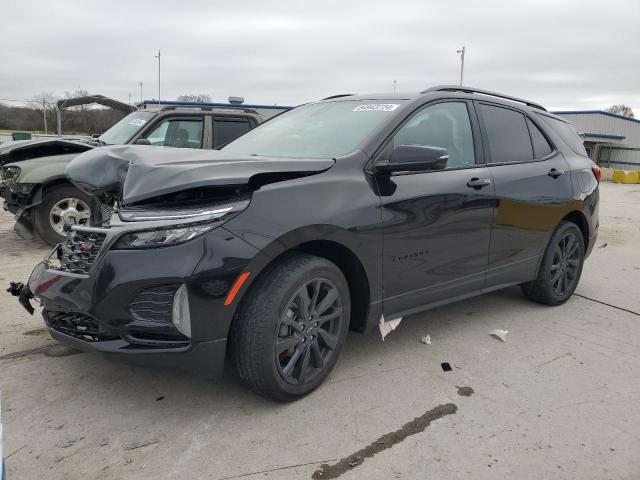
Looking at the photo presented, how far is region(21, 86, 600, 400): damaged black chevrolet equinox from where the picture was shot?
2570 millimetres

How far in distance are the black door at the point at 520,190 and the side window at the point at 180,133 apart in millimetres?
4446

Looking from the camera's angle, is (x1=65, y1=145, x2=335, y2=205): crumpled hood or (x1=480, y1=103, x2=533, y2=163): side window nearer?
(x1=65, y1=145, x2=335, y2=205): crumpled hood

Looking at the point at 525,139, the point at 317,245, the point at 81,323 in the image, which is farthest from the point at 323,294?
the point at 525,139

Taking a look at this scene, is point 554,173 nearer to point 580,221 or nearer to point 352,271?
point 580,221

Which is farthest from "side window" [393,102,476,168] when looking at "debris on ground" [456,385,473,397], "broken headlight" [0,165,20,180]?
"broken headlight" [0,165,20,180]

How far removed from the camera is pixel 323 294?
3.07 metres

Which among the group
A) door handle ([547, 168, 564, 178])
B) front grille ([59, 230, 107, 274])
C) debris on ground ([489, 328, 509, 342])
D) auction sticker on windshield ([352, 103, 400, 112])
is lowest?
debris on ground ([489, 328, 509, 342])

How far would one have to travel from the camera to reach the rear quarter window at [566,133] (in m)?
4.96

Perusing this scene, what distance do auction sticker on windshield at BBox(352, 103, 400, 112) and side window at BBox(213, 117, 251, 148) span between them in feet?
13.3

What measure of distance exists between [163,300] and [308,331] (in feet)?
2.71

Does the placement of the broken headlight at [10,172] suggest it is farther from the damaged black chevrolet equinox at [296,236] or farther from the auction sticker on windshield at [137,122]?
the damaged black chevrolet equinox at [296,236]

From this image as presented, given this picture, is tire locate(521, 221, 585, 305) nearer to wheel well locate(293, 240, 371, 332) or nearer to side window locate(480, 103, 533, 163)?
side window locate(480, 103, 533, 163)

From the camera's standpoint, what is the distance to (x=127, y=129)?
7.62 metres

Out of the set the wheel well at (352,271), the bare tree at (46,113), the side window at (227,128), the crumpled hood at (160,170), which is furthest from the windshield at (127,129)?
the bare tree at (46,113)
